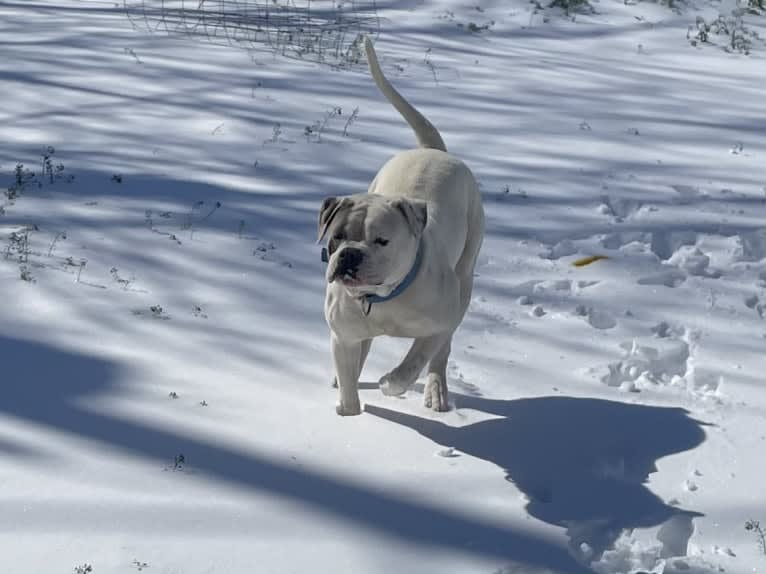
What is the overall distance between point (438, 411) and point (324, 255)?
0.95m

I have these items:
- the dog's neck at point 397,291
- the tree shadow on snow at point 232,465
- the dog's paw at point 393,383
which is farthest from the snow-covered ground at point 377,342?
the dog's neck at point 397,291

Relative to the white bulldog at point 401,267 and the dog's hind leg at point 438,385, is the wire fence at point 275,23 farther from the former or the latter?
the dog's hind leg at point 438,385

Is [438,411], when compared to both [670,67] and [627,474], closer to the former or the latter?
[627,474]

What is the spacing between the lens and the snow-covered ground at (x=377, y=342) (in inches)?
149

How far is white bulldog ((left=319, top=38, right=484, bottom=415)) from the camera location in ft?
13.5

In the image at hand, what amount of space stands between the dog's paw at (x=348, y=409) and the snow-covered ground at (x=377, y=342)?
35mm

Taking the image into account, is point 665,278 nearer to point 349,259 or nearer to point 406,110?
point 406,110

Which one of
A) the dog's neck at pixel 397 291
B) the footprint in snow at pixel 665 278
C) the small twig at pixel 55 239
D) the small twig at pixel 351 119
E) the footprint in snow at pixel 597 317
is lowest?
the small twig at pixel 55 239

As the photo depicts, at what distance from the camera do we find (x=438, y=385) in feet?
15.6

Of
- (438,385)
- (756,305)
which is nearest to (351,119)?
(756,305)

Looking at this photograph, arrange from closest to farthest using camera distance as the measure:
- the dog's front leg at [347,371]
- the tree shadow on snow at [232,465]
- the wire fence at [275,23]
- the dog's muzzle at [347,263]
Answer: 1. the tree shadow on snow at [232,465]
2. the dog's muzzle at [347,263]
3. the dog's front leg at [347,371]
4. the wire fence at [275,23]

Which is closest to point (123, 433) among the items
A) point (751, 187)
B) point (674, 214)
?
point (674, 214)

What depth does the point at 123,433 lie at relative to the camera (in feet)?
14.3

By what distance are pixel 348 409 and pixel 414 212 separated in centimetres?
85
